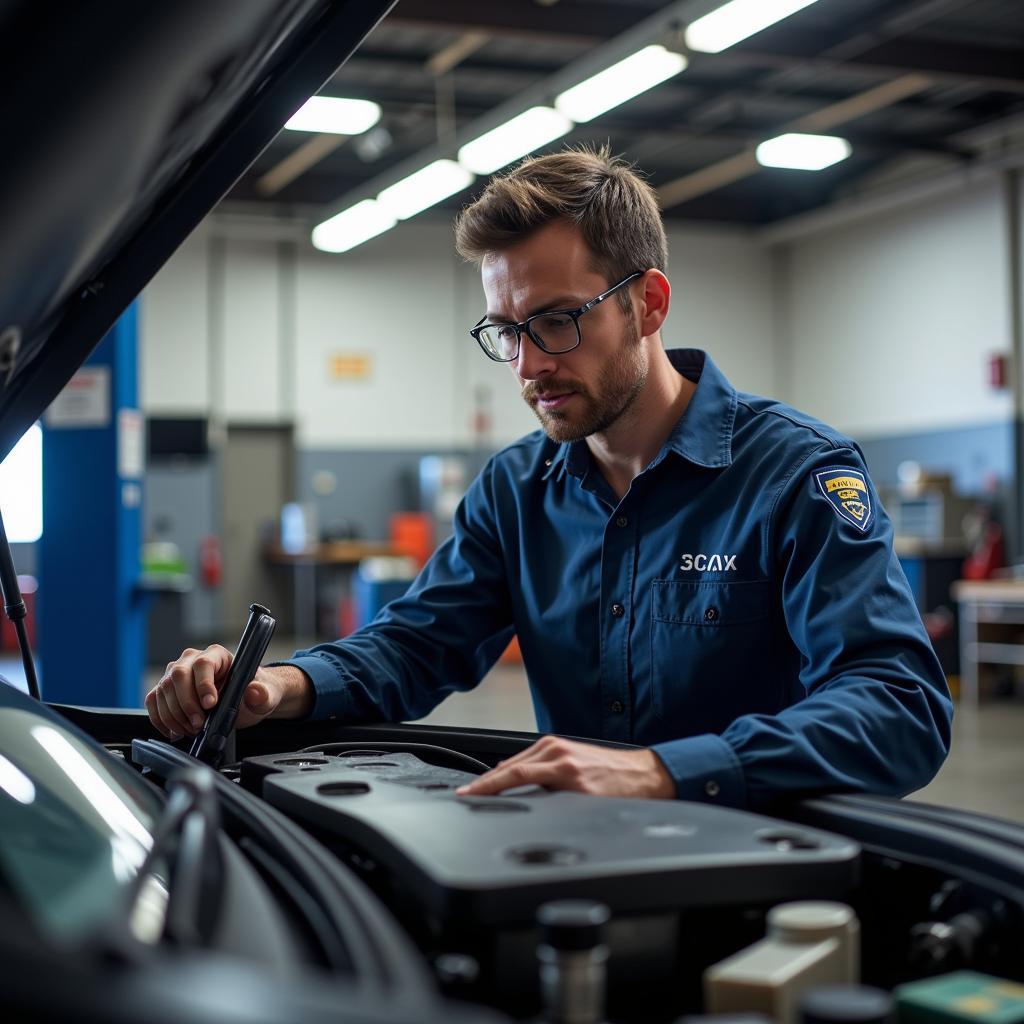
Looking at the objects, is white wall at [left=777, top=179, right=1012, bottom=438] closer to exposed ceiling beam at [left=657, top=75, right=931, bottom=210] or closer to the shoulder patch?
exposed ceiling beam at [left=657, top=75, right=931, bottom=210]

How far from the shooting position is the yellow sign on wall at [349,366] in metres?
10.2

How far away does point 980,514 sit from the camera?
7719mm

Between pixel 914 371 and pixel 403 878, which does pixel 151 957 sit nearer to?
pixel 403 878

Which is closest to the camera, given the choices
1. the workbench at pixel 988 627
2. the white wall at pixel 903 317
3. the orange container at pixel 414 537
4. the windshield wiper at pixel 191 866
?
the windshield wiper at pixel 191 866

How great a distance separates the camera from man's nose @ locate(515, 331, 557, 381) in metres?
1.48

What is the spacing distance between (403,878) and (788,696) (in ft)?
2.74

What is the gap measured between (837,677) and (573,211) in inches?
25.6

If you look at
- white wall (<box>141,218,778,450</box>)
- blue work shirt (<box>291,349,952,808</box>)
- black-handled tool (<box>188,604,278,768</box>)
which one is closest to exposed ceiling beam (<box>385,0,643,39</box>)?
white wall (<box>141,218,778,450</box>)

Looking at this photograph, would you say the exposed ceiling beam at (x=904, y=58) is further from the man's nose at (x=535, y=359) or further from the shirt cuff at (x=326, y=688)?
the shirt cuff at (x=326, y=688)

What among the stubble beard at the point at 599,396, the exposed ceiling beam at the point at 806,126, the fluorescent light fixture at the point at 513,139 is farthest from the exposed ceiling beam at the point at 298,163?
the stubble beard at the point at 599,396

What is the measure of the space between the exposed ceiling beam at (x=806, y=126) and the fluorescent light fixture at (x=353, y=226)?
1839 mm

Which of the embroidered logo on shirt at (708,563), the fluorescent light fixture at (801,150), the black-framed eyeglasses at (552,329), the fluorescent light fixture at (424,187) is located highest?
the fluorescent light fixture at (801,150)

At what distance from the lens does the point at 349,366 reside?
403 inches

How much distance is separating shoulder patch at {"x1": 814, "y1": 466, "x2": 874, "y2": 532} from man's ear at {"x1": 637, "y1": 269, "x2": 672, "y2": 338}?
33 cm
